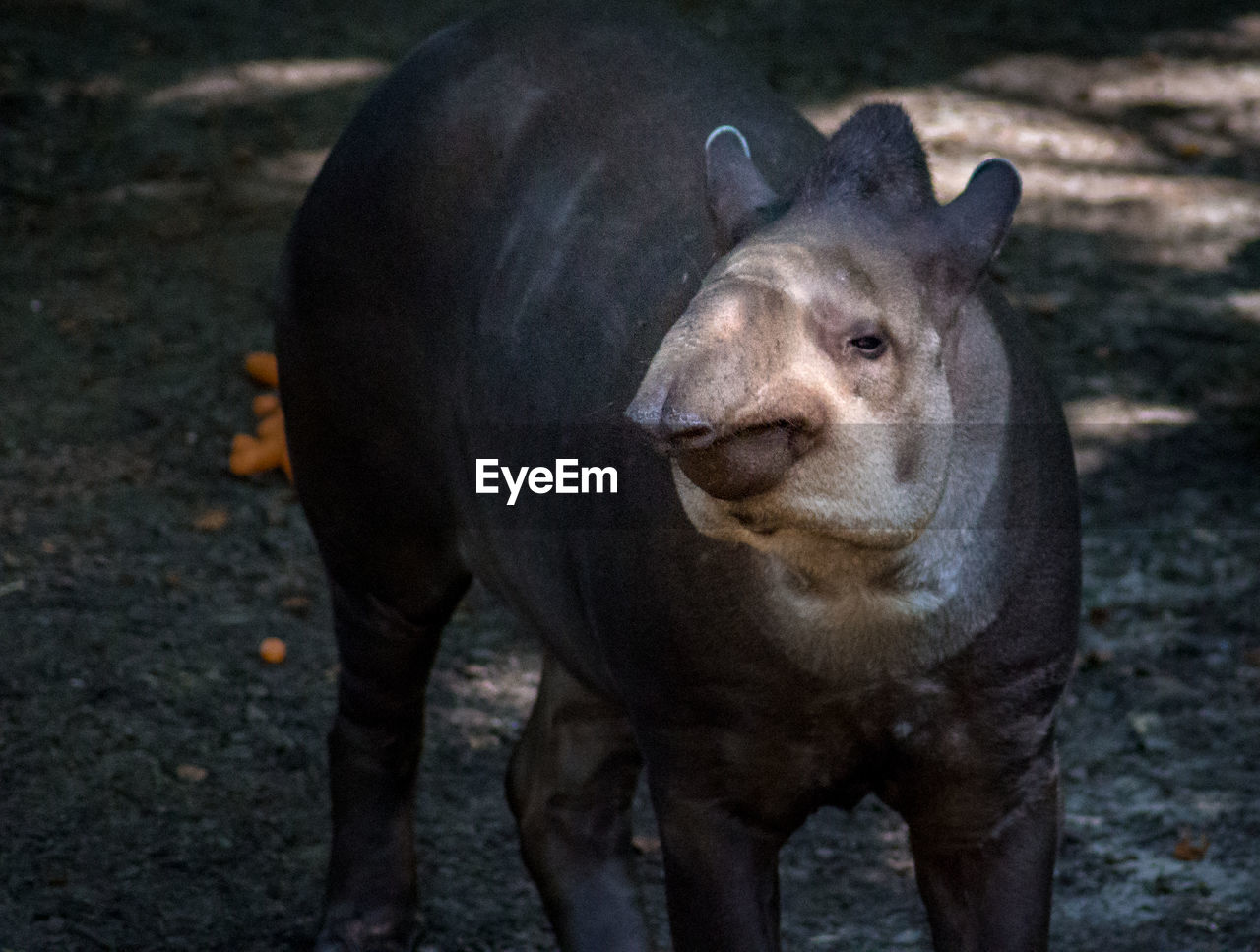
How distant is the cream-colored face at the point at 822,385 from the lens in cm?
191

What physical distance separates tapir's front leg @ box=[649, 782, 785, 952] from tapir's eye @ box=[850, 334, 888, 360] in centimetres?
79

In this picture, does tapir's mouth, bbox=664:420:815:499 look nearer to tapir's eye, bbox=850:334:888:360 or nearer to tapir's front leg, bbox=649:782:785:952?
tapir's eye, bbox=850:334:888:360

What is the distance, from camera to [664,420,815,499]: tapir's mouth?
1914 millimetres

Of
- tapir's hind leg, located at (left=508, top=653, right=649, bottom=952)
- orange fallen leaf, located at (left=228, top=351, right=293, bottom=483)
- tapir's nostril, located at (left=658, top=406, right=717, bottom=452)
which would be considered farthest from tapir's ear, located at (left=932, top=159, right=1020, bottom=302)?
orange fallen leaf, located at (left=228, top=351, right=293, bottom=483)

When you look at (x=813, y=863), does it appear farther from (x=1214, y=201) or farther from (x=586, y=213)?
(x=1214, y=201)

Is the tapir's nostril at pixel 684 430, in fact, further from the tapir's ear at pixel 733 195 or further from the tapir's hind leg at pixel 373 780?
the tapir's hind leg at pixel 373 780

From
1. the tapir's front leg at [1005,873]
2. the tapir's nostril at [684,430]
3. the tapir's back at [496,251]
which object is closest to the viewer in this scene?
the tapir's nostril at [684,430]

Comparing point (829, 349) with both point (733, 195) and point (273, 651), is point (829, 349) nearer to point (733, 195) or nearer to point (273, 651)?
point (733, 195)

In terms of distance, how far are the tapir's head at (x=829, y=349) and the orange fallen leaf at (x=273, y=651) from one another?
2.50m

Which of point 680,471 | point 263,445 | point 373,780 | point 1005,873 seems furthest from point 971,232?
point 263,445

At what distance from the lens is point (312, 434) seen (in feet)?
11.3

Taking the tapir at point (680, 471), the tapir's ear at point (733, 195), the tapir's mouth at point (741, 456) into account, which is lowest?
the tapir at point (680, 471)

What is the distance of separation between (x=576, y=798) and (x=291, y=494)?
200 cm

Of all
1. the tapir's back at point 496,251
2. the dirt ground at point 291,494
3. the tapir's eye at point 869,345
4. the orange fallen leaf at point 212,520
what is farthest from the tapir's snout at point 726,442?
the orange fallen leaf at point 212,520
